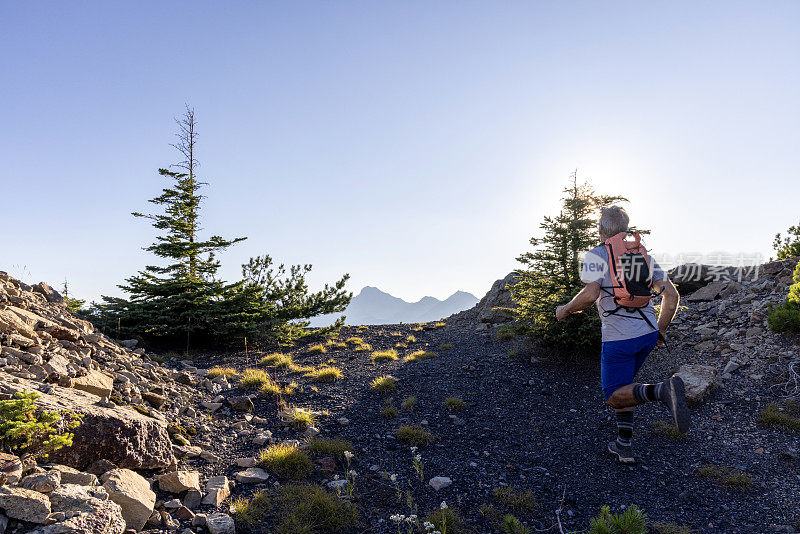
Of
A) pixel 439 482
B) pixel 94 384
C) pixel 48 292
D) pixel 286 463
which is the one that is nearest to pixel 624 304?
pixel 439 482

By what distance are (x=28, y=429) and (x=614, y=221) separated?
6082 mm

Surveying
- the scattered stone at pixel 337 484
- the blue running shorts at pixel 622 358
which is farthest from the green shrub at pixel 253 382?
the blue running shorts at pixel 622 358

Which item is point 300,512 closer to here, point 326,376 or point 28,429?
point 28,429

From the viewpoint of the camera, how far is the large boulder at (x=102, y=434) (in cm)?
358

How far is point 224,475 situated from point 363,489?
1.50m

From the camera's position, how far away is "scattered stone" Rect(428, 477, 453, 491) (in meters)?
4.34

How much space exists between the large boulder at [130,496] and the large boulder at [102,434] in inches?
13.0

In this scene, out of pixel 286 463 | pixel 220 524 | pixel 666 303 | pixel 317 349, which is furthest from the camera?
pixel 317 349

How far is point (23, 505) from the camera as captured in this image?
2.62 meters

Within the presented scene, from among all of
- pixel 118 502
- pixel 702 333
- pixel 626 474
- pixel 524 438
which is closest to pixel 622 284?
pixel 626 474

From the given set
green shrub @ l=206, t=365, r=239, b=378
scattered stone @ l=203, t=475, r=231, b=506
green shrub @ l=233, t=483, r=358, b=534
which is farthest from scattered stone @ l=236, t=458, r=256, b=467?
green shrub @ l=206, t=365, r=239, b=378

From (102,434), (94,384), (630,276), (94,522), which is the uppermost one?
(630,276)

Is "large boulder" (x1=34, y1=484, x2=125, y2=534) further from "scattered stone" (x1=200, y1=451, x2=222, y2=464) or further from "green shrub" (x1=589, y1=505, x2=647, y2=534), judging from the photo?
"green shrub" (x1=589, y1=505, x2=647, y2=534)

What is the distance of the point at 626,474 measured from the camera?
4.79m
